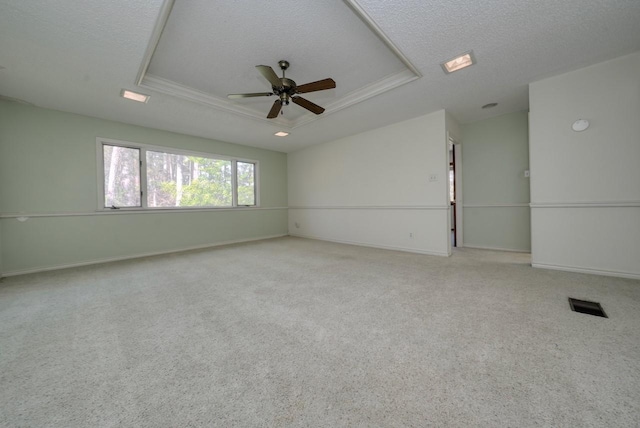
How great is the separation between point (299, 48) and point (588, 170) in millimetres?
3832

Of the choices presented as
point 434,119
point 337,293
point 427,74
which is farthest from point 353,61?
point 337,293

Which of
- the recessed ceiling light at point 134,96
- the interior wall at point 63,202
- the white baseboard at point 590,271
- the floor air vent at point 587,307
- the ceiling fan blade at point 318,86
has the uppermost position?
the recessed ceiling light at point 134,96

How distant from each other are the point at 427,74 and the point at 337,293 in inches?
114

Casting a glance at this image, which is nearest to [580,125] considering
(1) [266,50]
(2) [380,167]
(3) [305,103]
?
(2) [380,167]

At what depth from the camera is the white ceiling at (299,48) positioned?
1.95m

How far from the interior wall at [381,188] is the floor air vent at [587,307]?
76.3 inches

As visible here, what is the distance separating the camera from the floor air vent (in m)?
1.86

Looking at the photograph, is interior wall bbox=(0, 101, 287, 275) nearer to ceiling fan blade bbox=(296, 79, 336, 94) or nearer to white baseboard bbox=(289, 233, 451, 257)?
white baseboard bbox=(289, 233, 451, 257)

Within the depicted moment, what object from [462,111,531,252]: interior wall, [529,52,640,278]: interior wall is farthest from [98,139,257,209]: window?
[529,52,640,278]: interior wall

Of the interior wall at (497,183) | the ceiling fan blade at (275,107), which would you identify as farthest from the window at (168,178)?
the interior wall at (497,183)

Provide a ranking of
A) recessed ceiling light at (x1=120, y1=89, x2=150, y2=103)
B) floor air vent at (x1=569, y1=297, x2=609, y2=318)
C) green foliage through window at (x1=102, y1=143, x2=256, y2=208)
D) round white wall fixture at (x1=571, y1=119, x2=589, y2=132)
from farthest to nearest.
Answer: green foliage through window at (x1=102, y1=143, x2=256, y2=208)
recessed ceiling light at (x1=120, y1=89, x2=150, y2=103)
round white wall fixture at (x1=571, y1=119, x2=589, y2=132)
floor air vent at (x1=569, y1=297, x2=609, y2=318)

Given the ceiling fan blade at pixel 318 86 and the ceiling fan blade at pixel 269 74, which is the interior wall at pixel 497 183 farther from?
the ceiling fan blade at pixel 269 74

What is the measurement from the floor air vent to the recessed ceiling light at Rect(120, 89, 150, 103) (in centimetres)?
552

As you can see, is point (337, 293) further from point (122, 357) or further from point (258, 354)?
point (122, 357)
